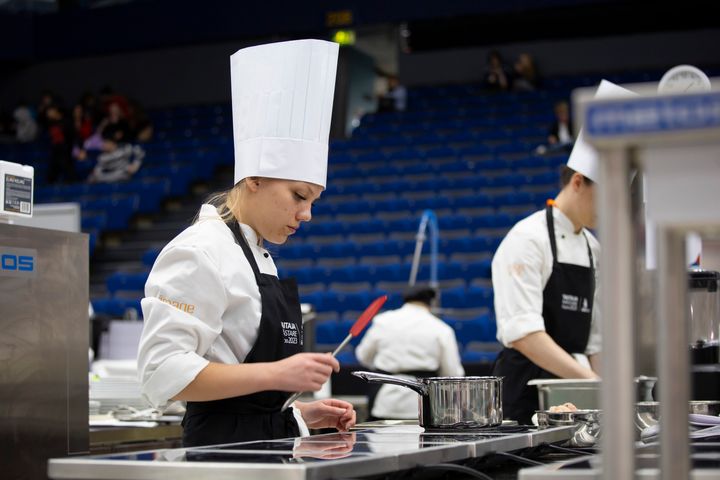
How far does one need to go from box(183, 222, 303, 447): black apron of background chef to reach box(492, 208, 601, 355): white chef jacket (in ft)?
2.81

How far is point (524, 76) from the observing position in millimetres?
11477

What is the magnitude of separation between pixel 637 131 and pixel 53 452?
1655 millimetres

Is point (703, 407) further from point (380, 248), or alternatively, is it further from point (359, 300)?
point (380, 248)

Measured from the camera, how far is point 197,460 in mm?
1279

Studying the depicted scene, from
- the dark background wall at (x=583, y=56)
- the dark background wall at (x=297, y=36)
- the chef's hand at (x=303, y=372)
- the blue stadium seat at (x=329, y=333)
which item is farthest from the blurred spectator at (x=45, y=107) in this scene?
the chef's hand at (x=303, y=372)

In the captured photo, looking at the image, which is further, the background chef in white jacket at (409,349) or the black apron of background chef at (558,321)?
the background chef in white jacket at (409,349)

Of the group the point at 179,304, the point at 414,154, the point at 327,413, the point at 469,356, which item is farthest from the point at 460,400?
the point at 414,154

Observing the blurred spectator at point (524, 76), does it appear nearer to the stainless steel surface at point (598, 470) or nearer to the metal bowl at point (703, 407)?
the metal bowl at point (703, 407)

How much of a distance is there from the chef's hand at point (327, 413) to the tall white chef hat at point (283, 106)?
16.9 inches

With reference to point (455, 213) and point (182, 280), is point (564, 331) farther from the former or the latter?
point (455, 213)

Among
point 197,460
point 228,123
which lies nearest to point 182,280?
point 197,460

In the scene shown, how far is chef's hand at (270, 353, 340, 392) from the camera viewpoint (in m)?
1.64

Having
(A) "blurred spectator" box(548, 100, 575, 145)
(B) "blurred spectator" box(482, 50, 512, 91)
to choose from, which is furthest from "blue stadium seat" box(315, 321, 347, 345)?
(B) "blurred spectator" box(482, 50, 512, 91)

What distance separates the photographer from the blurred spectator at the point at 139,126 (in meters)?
12.0
